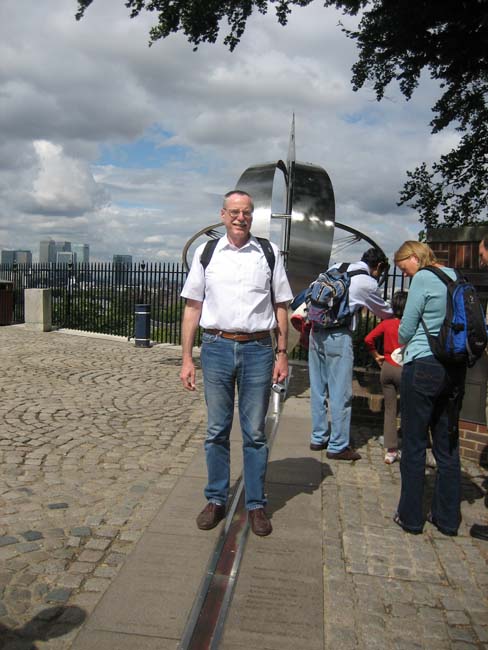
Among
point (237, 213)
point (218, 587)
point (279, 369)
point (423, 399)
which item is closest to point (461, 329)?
point (423, 399)

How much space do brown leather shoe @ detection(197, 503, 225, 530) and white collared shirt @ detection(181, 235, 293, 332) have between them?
1.11 meters

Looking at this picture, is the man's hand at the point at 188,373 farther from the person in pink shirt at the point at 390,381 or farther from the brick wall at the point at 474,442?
the brick wall at the point at 474,442

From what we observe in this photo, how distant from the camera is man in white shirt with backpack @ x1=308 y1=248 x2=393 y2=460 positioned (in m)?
4.92

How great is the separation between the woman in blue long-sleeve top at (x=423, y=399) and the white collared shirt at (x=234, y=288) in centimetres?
85

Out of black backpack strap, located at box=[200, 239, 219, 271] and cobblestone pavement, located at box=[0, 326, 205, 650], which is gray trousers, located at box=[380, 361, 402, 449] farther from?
black backpack strap, located at box=[200, 239, 219, 271]

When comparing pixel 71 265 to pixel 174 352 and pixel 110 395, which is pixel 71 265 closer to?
pixel 174 352

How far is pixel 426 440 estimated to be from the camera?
11.5 ft

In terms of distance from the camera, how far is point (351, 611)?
2637 millimetres

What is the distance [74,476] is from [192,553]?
63.9 inches

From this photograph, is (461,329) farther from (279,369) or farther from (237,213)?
(237,213)

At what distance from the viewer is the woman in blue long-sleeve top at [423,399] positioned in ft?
11.2

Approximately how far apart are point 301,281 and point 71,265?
1134 centimetres

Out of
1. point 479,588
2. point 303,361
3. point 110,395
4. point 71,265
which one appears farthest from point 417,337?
point 71,265

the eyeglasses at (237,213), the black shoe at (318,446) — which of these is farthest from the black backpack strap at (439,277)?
the black shoe at (318,446)
